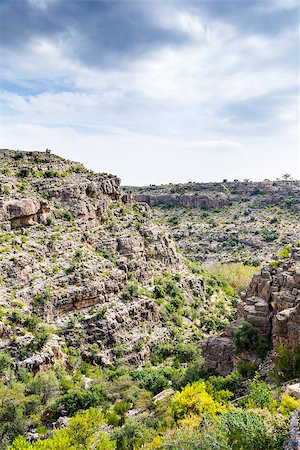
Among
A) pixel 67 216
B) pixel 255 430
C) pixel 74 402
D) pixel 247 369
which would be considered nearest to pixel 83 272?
pixel 67 216

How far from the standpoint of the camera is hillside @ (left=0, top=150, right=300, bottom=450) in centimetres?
2269

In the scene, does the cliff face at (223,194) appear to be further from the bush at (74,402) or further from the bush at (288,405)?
the bush at (288,405)

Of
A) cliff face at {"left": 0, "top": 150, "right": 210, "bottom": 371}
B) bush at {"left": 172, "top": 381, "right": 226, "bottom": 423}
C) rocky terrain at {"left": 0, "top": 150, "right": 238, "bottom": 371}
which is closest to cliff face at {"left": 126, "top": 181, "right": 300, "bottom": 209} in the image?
rocky terrain at {"left": 0, "top": 150, "right": 238, "bottom": 371}

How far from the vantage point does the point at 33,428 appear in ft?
96.7

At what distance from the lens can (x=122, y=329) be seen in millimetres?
44750

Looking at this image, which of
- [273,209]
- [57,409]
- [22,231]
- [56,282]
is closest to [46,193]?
[22,231]

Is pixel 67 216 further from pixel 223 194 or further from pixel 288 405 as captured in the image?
pixel 223 194

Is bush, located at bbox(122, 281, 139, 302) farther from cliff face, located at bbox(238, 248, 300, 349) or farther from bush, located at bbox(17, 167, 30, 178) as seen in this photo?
bush, located at bbox(17, 167, 30, 178)

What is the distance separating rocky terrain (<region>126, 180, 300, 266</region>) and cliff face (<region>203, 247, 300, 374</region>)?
4335cm

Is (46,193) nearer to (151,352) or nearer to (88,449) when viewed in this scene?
(151,352)

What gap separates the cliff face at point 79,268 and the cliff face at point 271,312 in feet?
51.1

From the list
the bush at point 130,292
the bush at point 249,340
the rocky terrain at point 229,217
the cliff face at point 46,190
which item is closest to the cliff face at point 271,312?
the bush at point 249,340

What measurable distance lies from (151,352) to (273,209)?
6302 centimetres

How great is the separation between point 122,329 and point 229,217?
198 ft
